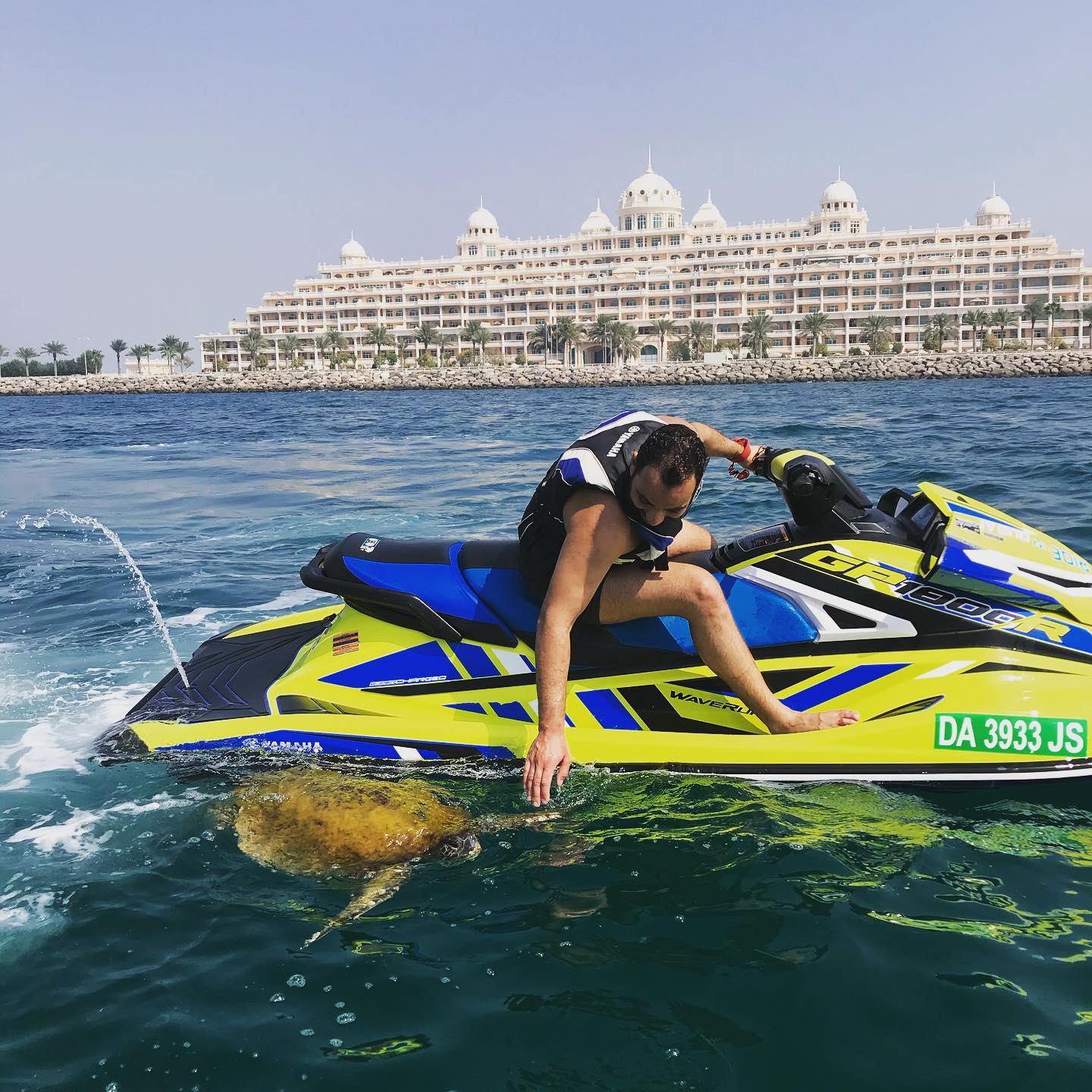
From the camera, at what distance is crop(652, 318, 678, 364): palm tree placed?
11406cm

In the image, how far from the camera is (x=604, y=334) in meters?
114

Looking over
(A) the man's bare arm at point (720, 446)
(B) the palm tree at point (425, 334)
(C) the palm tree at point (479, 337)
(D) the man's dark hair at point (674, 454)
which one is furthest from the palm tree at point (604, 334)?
(D) the man's dark hair at point (674, 454)

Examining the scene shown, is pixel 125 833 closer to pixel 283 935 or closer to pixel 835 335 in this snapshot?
pixel 283 935

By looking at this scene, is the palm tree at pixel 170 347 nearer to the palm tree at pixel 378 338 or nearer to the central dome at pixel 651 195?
the palm tree at pixel 378 338

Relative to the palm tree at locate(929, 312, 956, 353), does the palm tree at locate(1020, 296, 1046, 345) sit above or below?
above

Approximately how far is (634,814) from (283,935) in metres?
1.34

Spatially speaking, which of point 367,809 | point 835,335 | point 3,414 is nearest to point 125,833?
point 367,809

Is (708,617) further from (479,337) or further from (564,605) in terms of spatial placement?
(479,337)

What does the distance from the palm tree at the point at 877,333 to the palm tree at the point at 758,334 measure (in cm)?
1046

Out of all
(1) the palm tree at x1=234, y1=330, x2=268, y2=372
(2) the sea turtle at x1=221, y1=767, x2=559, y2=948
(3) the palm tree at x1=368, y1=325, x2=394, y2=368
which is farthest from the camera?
(1) the palm tree at x1=234, y1=330, x2=268, y2=372

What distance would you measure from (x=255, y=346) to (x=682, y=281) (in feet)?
179

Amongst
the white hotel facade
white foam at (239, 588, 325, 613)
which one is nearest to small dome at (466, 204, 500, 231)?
the white hotel facade

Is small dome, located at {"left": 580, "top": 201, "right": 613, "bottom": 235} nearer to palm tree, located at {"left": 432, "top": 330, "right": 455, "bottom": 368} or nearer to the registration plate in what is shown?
palm tree, located at {"left": 432, "top": 330, "right": 455, "bottom": 368}

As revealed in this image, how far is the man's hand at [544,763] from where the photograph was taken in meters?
3.52
